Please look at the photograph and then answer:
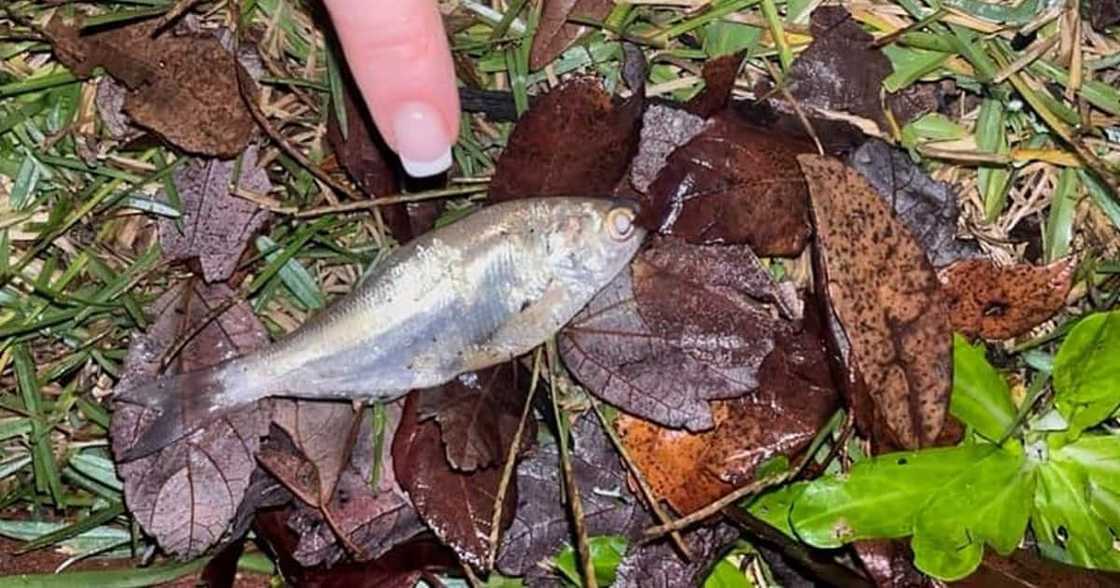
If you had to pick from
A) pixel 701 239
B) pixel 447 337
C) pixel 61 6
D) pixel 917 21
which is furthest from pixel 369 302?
pixel 917 21

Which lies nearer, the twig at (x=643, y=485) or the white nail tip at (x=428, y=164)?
the white nail tip at (x=428, y=164)

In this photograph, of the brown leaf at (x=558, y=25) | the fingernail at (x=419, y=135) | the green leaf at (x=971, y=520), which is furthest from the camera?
the brown leaf at (x=558, y=25)

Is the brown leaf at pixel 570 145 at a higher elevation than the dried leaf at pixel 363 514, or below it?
higher

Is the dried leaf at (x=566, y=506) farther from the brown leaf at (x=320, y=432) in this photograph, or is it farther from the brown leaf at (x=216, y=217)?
the brown leaf at (x=216, y=217)

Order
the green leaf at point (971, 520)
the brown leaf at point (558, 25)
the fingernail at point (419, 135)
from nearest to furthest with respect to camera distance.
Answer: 1. the fingernail at point (419, 135)
2. the green leaf at point (971, 520)
3. the brown leaf at point (558, 25)

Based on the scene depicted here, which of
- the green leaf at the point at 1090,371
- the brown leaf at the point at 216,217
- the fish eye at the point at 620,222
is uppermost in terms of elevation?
the fish eye at the point at 620,222

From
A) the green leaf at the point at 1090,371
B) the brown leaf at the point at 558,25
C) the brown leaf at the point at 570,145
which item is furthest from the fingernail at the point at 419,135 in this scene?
the green leaf at the point at 1090,371
